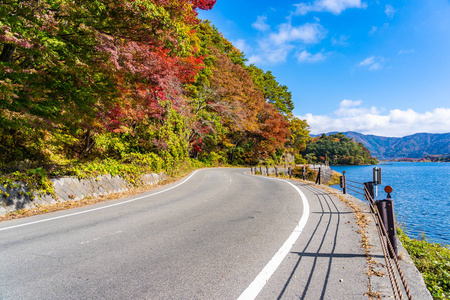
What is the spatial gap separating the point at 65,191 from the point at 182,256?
21.2ft

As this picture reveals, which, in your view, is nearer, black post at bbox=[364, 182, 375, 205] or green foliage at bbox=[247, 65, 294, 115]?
black post at bbox=[364, 182, 375, 205]

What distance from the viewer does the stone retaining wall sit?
634cm

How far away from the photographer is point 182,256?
11.3 feet

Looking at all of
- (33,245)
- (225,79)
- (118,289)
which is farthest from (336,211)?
(225,79)

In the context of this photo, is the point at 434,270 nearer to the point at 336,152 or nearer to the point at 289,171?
the point at 289,171

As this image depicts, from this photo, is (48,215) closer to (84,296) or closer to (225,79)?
(84,296)

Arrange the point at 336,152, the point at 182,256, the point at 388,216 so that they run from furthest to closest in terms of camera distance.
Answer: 1. the point at 336,152
2. the point at 388,216
3. the point at 182,256

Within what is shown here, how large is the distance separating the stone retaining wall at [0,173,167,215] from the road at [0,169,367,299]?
3.74 ft

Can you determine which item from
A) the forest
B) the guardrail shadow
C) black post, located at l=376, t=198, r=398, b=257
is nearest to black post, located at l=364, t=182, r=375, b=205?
the guardrail shadow

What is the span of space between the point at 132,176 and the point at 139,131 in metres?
4.74

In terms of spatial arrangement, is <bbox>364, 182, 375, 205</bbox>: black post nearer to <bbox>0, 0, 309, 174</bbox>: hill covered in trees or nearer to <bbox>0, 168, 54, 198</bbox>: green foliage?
<bbox>0, 0, 309, 174</bbox>: hill covered in trees

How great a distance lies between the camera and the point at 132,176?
11203mm

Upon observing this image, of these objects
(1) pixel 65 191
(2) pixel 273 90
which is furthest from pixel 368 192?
(2) pixel 273 90

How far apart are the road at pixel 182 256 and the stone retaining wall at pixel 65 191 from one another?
114cm
